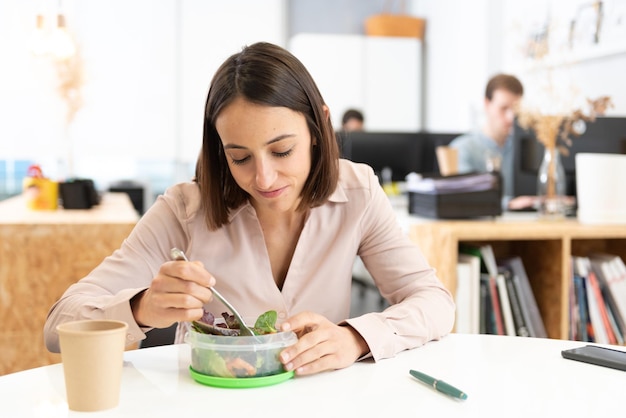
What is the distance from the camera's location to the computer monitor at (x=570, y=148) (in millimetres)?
2670

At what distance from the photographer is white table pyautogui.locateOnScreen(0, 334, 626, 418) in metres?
0.88

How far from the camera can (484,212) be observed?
7.74 ft

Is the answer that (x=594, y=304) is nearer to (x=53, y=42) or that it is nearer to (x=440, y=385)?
(x=440, y=385)

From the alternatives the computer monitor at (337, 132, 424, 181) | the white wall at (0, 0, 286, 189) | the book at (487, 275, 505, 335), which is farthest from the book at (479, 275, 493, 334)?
the white wall at (0, 0, 286, 189)

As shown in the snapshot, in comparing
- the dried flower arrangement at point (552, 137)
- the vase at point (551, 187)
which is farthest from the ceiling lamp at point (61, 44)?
the vase at point (551, 187)

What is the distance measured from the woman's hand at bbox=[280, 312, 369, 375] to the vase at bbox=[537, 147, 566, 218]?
1.57 m

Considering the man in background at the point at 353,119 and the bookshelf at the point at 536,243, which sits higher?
→ the man in background at the point at 353,119

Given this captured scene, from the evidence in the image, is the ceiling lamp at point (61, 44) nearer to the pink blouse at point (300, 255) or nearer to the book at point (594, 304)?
the pink blouse at point (300, 255)

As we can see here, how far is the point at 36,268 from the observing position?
248 centimetres

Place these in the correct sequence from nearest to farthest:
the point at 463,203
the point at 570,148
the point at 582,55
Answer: the point at 463,203 → the point at 570,148 → the point at 582,55

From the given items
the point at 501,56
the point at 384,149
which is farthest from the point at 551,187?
the point at 501,56

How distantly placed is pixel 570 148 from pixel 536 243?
53 cm

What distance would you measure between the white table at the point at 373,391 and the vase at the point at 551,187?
56.5 inches

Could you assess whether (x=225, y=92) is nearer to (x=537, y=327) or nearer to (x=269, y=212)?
(x=269, y=212)
